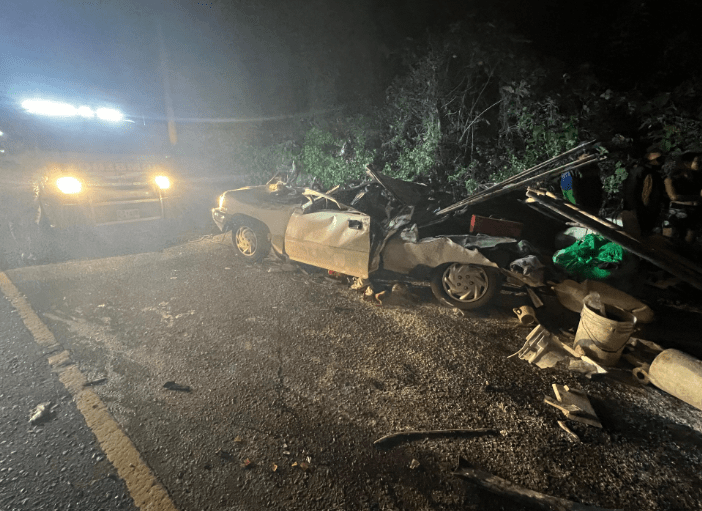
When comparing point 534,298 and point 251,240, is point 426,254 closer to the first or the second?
point 534,298

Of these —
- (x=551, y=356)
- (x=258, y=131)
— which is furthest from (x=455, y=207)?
(x=258, y=131)

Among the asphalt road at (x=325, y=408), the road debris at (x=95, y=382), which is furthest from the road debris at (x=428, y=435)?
the road debris at (x=95, y=382)

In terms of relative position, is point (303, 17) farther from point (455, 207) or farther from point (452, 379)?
point (452, 379)

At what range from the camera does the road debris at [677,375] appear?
8.08 ft

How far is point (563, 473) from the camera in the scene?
1.97m

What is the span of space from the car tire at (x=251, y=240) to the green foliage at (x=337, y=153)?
430 cm

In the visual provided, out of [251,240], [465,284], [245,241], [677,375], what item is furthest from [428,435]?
[245,241]

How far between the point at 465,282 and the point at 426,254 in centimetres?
58

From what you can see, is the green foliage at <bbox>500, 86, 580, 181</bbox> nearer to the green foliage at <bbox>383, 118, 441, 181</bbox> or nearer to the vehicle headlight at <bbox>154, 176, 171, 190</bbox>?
the green foliage at <bbox>383, 118, 441, 181</bbox>

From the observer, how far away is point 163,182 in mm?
6234

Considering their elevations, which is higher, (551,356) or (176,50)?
(176,50)

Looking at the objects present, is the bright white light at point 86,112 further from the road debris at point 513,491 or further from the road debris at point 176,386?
the road debris at point 513,491

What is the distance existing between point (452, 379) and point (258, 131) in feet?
40.4

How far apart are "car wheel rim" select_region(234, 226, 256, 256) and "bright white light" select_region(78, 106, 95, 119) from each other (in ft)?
14.0
